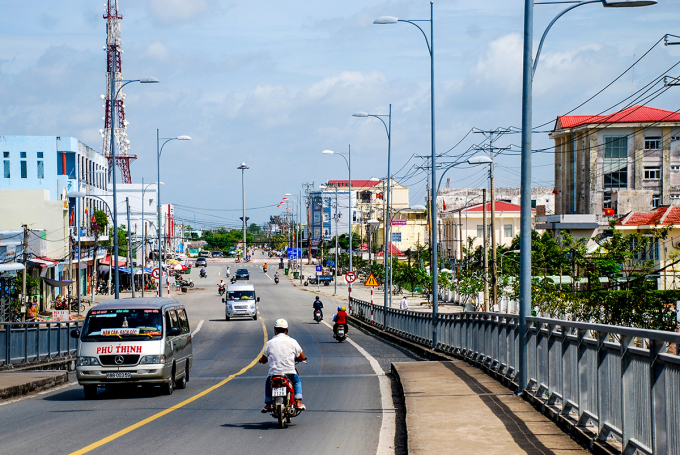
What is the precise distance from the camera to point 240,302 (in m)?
49.7

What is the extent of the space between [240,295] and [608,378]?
43718mm

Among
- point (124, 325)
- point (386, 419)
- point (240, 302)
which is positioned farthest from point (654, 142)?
point (386, 419)

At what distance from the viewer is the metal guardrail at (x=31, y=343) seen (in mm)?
21125

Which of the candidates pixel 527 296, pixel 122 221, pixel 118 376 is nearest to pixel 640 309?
pixel 527 296

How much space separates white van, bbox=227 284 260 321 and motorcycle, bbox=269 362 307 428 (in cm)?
3883

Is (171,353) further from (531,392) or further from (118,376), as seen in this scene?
(531,392)

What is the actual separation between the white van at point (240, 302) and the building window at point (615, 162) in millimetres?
38604

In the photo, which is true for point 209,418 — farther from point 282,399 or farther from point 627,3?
point 627,3

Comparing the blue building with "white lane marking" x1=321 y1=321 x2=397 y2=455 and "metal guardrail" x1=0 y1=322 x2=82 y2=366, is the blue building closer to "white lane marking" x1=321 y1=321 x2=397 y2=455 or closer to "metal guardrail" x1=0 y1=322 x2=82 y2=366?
"metal guardrail" x1=0 y1=322 x2=82 y2=366

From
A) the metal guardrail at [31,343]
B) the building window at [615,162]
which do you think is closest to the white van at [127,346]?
the metal guardrail at [31,343]

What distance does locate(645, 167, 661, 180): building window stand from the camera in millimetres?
71312

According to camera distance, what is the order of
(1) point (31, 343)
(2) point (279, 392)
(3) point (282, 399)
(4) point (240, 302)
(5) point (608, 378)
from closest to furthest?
(5) point (608, 378), (2) point (279, 392), (3) point (282, 399), (1) point (31, 343), (4) point (240, 302)

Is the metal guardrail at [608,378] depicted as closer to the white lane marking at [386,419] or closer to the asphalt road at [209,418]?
the white lane marking at [386,419]

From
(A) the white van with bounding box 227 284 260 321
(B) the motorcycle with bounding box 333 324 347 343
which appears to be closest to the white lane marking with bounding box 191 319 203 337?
(A) the white van with bounding box 227 284 260 321
